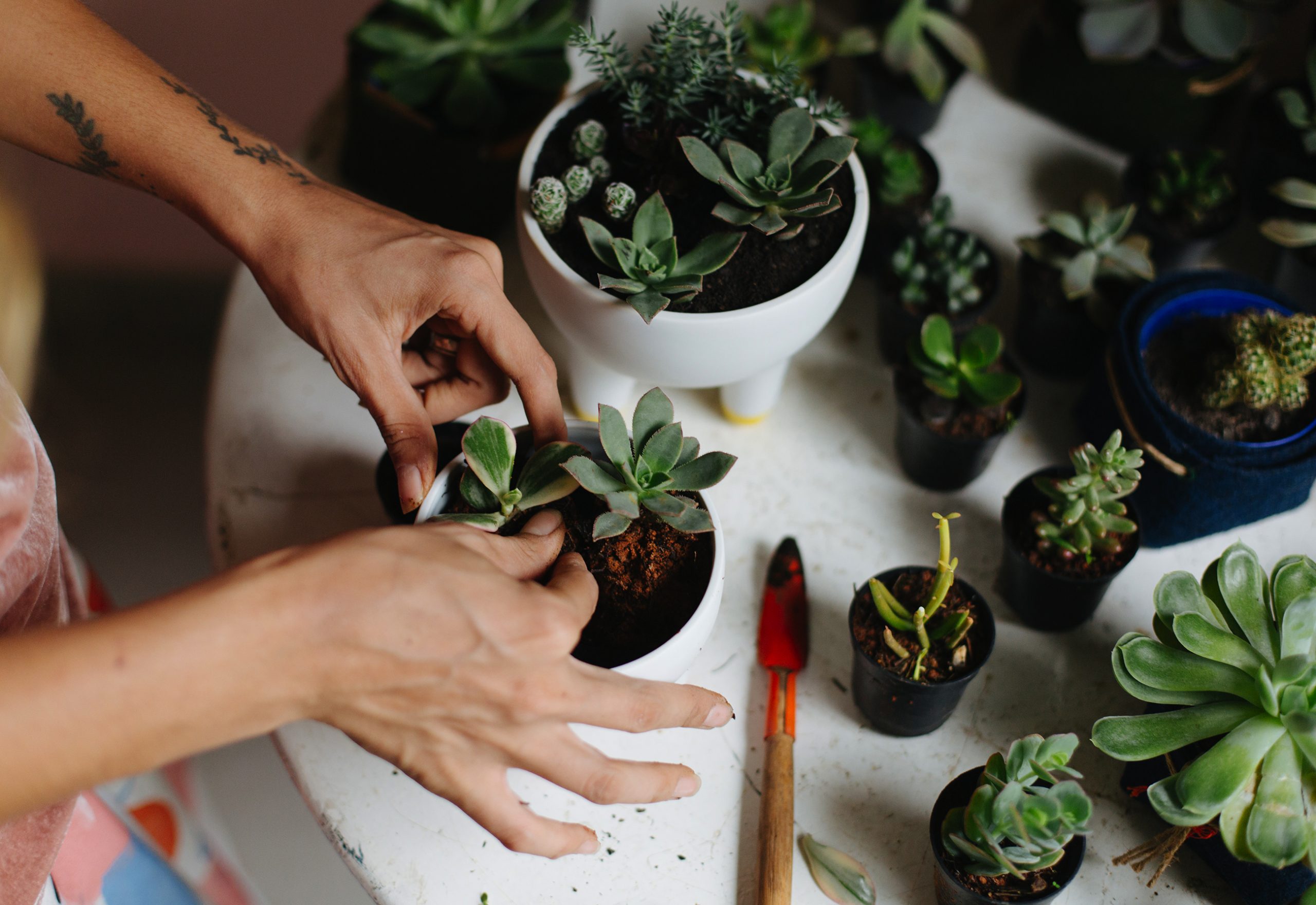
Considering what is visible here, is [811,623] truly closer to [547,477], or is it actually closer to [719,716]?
[719,716]

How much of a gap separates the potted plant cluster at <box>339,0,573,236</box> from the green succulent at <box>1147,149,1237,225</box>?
0.72 meters

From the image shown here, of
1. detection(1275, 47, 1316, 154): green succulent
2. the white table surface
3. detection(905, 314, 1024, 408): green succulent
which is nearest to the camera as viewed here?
the white table surface

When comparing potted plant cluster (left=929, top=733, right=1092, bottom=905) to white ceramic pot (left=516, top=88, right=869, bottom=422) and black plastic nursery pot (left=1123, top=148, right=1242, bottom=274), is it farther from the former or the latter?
black plastic nursery pot (left=1123, top=148, right=1242, bottom=274)

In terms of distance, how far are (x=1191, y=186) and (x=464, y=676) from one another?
1003 millimetres

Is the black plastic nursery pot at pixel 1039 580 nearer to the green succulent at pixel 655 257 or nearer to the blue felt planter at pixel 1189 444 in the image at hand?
the blue felt planter at pixel 1189 444

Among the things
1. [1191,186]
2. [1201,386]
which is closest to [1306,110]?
[1191,186]

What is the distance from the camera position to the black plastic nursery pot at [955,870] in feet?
2.23

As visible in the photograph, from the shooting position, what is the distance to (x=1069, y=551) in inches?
33.3

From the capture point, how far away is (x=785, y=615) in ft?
2.94

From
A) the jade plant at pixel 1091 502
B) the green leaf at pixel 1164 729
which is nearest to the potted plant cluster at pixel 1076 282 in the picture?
the jade plant at pixel 1091 502

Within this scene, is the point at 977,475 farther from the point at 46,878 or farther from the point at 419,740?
the point at 46,878

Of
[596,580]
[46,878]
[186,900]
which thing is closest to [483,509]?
[596,580]

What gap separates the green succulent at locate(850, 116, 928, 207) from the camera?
1081mm

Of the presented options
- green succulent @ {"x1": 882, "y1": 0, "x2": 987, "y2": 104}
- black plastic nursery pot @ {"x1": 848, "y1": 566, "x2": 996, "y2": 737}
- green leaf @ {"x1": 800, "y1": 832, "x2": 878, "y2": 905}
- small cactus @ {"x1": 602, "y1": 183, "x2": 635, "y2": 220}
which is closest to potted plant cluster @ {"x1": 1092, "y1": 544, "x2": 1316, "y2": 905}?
black plastic nursery pot @ {"x1": 848, "y1": 566, "x2": 996, "y2": 737}
